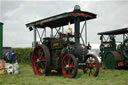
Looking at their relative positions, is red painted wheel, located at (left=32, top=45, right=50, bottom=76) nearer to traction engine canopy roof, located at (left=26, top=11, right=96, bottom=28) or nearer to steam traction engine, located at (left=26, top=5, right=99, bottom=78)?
steam traction engine, located at (left=26, top=5, right=99, bottom=78)

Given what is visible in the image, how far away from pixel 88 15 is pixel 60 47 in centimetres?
159

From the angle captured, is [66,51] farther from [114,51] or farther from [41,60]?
[114,51]

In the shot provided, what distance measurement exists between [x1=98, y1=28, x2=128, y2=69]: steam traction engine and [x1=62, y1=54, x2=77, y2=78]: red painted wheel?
5038mm

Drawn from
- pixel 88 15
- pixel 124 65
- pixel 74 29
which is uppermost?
pixel 88 15

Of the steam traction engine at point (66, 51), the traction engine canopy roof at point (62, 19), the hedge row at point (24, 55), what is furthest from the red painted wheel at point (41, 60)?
the hedge row at point (24, 55)

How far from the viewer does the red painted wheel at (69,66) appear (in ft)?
23.7

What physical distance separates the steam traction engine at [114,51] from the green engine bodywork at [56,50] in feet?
15.3

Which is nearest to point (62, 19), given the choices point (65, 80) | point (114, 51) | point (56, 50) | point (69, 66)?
point (56, 50)

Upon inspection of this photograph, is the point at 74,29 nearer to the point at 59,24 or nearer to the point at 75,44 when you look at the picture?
the point at 75,44

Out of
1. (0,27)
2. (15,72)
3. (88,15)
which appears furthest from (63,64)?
(0,27)

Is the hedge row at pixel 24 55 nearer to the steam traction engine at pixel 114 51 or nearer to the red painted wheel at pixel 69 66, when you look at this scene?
the steam traction engine at pixel 114 51

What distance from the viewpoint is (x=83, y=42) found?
8.11m

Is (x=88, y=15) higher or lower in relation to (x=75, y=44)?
higher

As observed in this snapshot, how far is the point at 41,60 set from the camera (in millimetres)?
9023
